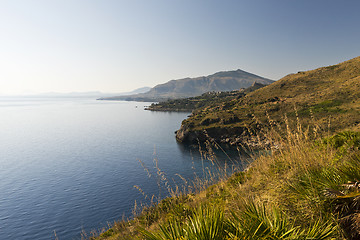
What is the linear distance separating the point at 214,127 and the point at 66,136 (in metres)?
63.3

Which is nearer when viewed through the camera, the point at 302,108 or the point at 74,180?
the point at 74,180

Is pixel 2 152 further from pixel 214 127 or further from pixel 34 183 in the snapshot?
pixel 214 127

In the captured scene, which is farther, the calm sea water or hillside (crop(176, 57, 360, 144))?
hillside (crop(176, 57, 360, 144))

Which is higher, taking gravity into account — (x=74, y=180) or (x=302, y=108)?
(x=302, y=108)

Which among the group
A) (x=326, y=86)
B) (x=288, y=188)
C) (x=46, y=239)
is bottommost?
A: (x=46, y=239)

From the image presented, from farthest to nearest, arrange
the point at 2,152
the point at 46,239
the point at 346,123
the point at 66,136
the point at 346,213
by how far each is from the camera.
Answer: the point at 66,136
the point at 2,152
the point at 346,123
the point at 46,239
the point at 346,213

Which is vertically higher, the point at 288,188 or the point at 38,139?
the point at 288,188

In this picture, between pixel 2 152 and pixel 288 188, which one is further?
pixel 2 152

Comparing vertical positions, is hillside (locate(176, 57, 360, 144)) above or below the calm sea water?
above

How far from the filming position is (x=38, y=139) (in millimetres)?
75562

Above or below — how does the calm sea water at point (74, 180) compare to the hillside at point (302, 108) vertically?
below

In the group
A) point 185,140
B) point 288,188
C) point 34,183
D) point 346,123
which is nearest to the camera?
point 288,188

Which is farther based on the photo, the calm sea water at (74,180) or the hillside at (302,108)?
the hillside at (302,108)

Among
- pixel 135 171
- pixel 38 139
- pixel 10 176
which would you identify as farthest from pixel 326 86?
pixel 38 139
